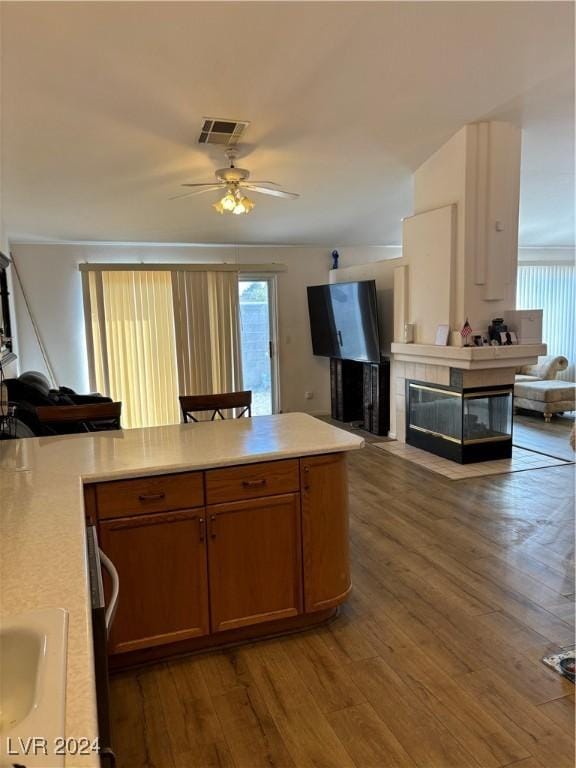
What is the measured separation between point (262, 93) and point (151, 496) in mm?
2748

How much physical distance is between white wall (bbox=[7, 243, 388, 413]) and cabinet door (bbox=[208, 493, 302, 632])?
16.1 feet

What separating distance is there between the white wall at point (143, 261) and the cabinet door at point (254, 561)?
4.92 metres

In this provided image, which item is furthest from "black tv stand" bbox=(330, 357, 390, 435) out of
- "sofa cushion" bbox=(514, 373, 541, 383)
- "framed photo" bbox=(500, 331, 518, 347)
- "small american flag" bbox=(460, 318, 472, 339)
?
"sofa cushion" bbox=(514, 373, 541, 383)

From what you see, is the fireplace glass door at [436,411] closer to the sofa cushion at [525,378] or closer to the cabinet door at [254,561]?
the sofa cushion at [525,378]

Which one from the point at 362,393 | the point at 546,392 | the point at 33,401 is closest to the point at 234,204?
the point at 33,401

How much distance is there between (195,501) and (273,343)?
5325 mm

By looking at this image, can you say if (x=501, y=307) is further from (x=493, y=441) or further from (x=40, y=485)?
(x=40, y=485)

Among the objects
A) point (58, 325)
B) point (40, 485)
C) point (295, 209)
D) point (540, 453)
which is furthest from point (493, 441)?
point (58, 325)

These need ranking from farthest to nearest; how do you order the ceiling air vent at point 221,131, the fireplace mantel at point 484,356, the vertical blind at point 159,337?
the vertical blind at point 159,337 → the fireplace mantel at point 484,356 → the ceiling air vent at point 221,131

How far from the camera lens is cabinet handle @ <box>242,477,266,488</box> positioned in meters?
2.18

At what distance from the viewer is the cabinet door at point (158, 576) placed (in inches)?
81.3

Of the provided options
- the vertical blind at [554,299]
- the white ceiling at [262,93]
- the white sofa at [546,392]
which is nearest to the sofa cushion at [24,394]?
the white ceiling at [262,93]

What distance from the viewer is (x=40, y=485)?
184cm

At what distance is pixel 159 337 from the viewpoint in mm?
6637
